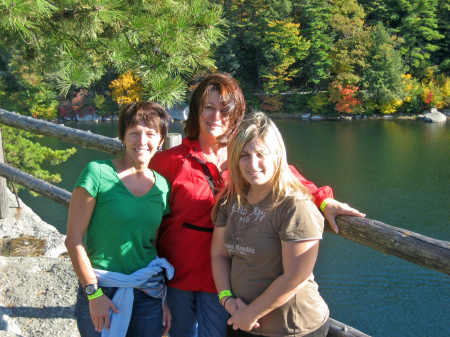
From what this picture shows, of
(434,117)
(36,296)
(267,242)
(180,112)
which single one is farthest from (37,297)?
(180,112)

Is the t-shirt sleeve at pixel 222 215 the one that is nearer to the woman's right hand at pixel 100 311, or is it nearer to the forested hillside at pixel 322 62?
the woman's right hand at pixel 100 311

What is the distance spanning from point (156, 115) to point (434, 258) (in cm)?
97

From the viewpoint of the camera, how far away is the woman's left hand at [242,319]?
120cm

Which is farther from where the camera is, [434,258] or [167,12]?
[167,12]

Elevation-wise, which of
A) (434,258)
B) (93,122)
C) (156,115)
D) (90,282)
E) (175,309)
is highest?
(156,115)

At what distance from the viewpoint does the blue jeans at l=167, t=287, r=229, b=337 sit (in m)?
1.43

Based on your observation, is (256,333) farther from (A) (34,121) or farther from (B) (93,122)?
(B) (93,122)

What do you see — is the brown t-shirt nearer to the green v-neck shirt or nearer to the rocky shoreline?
the green v-neck shirt

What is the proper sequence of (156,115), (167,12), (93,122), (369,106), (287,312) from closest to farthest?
1. (287,312)
2. (156,115)
3. (167,12)
4. (369,106)
5. (93,122)

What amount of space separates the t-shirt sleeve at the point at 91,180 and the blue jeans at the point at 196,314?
0.45 metres

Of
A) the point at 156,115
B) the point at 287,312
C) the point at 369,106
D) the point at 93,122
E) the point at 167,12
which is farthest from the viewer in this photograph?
the point at 93,122

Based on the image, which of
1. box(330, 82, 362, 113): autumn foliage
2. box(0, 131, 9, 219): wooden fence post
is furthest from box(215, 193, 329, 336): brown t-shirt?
box(330, 82, 362, 113): autumn foliage

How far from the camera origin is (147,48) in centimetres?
271

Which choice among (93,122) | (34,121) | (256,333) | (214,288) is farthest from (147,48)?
(93,122)
